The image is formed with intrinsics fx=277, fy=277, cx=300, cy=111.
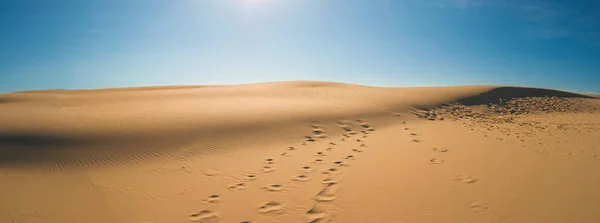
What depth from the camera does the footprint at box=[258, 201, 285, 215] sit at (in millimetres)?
4422

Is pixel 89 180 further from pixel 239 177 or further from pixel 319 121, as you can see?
pixel 319 121

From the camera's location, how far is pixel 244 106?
12.4m

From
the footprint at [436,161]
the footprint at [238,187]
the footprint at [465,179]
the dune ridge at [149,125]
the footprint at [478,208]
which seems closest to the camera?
the footprint at [478,208]

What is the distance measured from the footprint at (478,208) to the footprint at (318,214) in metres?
2.20

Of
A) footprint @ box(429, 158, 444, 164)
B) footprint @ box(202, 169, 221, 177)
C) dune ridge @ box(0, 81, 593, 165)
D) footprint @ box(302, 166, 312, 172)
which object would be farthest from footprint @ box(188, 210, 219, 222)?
footprint @ box(429, 158, 444, 164)

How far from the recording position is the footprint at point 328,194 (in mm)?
4820

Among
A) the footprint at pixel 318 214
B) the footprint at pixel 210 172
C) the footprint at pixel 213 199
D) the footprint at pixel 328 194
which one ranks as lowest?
the footprint at pixel 318 214

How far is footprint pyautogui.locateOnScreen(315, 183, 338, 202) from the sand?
35mm

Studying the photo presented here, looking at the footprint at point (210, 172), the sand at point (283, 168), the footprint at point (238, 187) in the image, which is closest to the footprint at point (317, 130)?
the sand at point (283, 168)

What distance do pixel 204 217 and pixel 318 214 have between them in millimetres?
1779

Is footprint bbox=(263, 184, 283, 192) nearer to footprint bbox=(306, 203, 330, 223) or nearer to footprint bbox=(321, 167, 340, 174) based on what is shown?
footprint bbox=(306, 203, 330, 223)

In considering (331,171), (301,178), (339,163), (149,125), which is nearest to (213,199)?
(301,178)

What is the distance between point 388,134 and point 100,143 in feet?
28.8

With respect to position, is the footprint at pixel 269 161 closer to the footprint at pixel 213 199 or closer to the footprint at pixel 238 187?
the footprint at pixel 238 187
